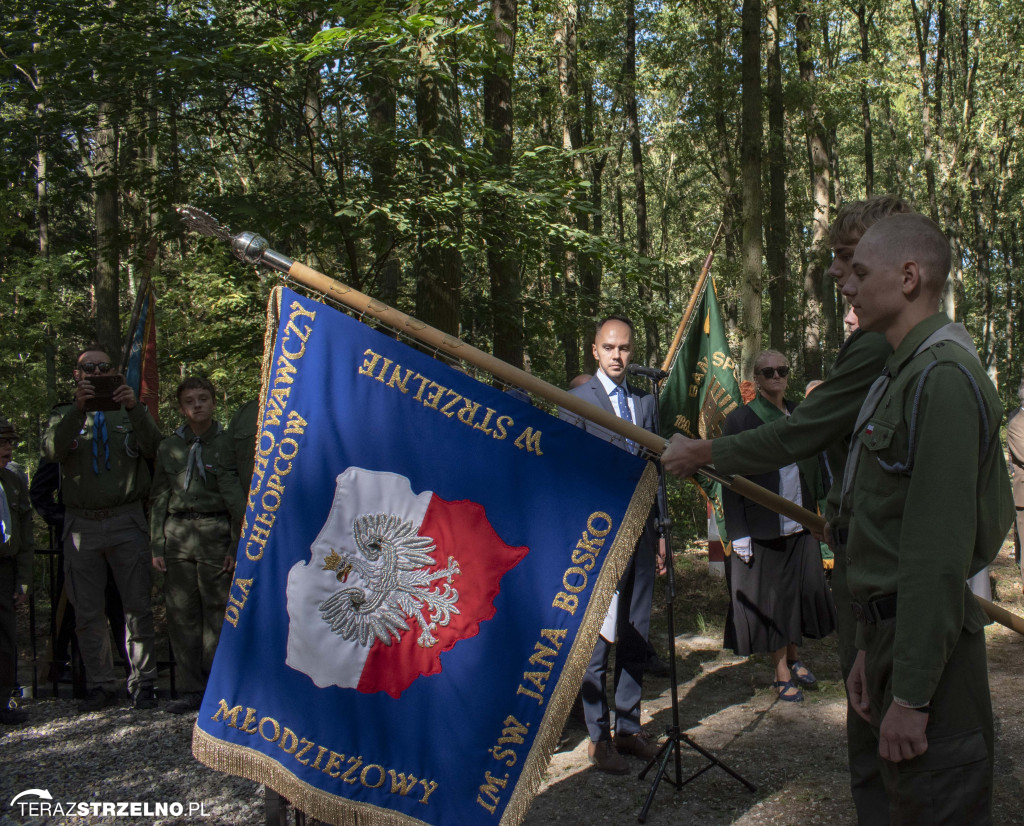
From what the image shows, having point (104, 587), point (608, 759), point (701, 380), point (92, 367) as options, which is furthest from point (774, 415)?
point (104, 587)

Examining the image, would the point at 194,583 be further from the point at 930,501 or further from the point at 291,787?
the point at 930,501

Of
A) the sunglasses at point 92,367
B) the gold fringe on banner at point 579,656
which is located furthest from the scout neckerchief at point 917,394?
the sunglasses at point 92,367

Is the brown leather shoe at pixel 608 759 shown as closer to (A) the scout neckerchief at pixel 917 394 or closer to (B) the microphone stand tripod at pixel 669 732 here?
(B) the microphone stand tripod at pixel 669 732

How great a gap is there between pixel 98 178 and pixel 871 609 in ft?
25.8

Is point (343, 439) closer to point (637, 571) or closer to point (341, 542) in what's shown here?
point (341, 542)

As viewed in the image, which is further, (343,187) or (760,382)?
(343,187)

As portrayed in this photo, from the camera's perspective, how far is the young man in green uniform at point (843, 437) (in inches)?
102

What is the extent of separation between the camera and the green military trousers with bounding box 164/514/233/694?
20.5 ft

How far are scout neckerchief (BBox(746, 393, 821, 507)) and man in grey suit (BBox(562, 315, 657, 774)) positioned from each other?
1.13 metres

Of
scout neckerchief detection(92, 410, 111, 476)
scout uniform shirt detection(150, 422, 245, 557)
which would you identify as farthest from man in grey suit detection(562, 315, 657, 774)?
scout neckerchief detection(92, 410, 111, 476)

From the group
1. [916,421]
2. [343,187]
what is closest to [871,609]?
[916,421]

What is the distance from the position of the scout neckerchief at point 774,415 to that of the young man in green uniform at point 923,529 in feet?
12.0

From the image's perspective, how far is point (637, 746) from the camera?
4820 mm

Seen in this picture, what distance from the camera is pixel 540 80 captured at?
20.5 m
